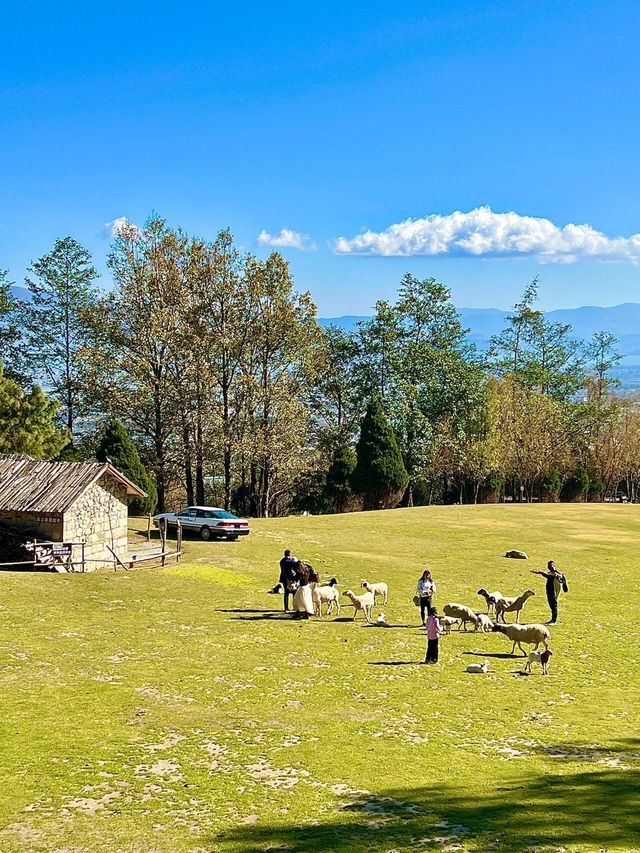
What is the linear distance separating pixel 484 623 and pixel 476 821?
48.4 feet

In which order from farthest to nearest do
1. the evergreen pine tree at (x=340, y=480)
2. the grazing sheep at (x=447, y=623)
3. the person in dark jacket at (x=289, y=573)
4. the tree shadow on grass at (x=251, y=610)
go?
the evergreen pine tree at (x=340, y=480) → the person in dark jacket at (x=289, y=573) → the tree shadow on grass at (x=251, y=610) → the grazing sheep at (x=447, y=623)

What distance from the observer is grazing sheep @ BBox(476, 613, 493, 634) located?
2723cm

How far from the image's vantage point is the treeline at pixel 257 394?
59.2 metres

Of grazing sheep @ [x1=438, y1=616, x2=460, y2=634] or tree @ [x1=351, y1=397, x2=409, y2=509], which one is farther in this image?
tree @ [x1=351, y1=397, x2=409, y2=509]

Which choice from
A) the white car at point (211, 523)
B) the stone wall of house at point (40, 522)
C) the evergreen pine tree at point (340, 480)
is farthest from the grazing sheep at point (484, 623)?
the evergreen pine tree at point (340, 480)

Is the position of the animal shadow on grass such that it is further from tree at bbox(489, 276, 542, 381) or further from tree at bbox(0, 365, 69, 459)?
tree at bbox(489, 276, 542, 381)

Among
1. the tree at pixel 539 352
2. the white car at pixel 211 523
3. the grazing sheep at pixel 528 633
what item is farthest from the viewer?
the tree at pixel 539 352

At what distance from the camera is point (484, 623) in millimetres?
27250

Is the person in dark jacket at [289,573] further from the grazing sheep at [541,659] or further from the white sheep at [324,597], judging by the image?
the grazing sheep at [541,659]

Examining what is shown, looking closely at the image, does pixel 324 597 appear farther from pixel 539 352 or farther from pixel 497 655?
pixel 539 352

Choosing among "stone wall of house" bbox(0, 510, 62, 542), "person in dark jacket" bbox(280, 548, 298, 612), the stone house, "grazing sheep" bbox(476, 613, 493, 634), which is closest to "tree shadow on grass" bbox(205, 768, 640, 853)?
"grazing sheep" bbox(476, 613, 493, 634)

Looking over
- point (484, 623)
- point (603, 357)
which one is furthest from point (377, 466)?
point (603, 357)

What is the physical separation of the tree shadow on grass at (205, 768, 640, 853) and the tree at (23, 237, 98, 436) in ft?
183

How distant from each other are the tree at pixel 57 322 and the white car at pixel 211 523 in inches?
956
